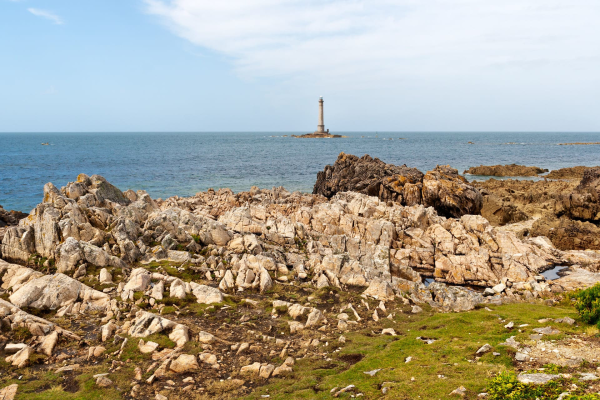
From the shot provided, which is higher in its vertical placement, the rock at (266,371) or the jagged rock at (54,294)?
the jagged rock at (54,294)

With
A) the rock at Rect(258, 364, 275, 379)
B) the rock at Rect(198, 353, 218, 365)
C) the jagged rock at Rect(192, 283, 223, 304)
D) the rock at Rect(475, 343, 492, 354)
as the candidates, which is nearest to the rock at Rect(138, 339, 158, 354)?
A: the rock at Rect(198, 353, 218, 365)

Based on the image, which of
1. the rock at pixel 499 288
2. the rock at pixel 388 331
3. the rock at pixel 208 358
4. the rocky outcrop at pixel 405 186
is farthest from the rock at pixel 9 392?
the rocky outcrop at pixel 405 186

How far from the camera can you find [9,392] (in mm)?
13102

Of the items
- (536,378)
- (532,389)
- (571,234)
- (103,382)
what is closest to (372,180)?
(571,234)

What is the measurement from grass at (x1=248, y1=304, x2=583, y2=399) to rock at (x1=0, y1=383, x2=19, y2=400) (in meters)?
8.37

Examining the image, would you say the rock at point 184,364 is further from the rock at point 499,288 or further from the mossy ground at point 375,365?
the rock at point 499,288

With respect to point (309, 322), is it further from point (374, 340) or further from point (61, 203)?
point (61, 203)

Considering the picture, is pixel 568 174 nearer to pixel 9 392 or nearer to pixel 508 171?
pixel 508 171

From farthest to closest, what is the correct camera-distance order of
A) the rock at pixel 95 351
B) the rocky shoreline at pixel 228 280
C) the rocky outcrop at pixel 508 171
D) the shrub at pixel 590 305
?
the rocky outcrop at pixel 508 171
the rocky shoreline at pixel 228 280
the rock at pixel 95 351
the shrub at pixel 590 305

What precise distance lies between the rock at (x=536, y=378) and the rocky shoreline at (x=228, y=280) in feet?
22.9

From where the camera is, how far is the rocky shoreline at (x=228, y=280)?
15.7 m

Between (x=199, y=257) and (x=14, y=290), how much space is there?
10.4 m

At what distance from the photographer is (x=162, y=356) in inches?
619

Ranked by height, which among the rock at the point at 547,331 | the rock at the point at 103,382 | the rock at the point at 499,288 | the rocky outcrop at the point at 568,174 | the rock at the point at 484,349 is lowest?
the rock at the point at 499,288
